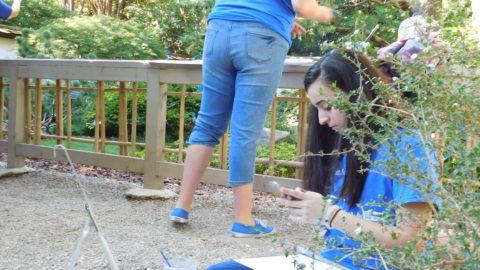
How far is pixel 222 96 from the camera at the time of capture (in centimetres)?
289

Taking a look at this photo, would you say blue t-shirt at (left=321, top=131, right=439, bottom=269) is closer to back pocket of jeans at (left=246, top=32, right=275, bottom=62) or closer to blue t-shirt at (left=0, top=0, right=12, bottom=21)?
back pocket of jeans at (left=246, top=32, right=275, bottom=62)

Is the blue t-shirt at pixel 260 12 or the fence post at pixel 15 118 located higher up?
the blue t-shirt at pixel 260 12

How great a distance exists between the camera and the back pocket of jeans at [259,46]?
2.72 metres

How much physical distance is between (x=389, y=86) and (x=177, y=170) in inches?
110

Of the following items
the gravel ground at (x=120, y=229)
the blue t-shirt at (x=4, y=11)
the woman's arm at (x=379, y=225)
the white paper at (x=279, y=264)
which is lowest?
the gravel ground at (x=120, y=229)

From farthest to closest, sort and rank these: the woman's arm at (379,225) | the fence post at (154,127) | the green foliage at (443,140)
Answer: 1. the fence post at (154,127)
2. the woman's arm at (379,225)
3. the green foliage at (443,140)

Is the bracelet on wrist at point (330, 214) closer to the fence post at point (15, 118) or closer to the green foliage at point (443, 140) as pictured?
the green foliage at point (443, 140)

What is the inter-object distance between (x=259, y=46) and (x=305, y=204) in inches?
56.0

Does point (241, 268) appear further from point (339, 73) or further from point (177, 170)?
point (177, 170)

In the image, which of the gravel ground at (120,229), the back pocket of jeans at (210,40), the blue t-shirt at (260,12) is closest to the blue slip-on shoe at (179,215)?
the gravel ground at (120,229)

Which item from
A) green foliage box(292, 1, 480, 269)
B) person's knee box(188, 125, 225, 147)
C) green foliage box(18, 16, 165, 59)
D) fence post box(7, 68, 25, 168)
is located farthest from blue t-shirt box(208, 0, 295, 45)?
green foliage box(18, 16, 165, 59)

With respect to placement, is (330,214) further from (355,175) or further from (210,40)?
(210,40)

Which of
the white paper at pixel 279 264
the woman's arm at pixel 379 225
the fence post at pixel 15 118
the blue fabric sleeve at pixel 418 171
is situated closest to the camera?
the blue fabric sleeve at pixel 418 171

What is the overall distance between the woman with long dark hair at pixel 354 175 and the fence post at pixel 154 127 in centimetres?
221
